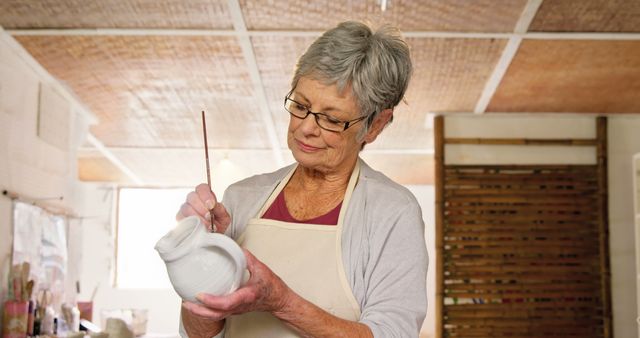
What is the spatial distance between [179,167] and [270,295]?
689 cm

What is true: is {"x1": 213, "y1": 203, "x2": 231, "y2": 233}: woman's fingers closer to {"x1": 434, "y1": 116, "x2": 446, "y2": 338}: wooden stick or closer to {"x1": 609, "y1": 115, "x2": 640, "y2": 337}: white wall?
{"x1": 434, "y1": 116, "x2": 446, "y2": 338}: wooden stick

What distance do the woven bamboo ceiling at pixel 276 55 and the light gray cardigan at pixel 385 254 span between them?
2299mm

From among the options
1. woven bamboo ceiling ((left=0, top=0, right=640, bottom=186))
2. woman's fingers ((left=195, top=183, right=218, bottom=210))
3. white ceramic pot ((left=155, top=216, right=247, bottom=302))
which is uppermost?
woven bamboo ceiling ((left=0, top=0, right=640, bottom=186))

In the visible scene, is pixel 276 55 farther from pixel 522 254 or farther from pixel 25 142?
pixel 522 254

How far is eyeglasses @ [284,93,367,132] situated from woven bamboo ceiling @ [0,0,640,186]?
2295 millimetres

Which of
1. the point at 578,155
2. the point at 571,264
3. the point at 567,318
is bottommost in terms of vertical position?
the point at 567,318

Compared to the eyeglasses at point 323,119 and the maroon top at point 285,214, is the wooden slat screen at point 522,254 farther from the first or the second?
the eyeglasses at point 323,119

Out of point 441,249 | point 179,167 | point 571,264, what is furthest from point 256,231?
point 179,167

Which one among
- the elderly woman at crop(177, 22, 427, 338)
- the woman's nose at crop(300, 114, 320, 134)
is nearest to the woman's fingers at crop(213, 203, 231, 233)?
the elderly woman at crop(177, 22, 427, 338)

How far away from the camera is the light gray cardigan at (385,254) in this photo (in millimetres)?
1737

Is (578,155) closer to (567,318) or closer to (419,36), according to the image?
(567,318)

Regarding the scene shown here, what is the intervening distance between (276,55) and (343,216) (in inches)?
122

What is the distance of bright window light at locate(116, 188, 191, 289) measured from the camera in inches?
368

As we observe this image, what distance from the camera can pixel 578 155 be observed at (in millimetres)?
6207
